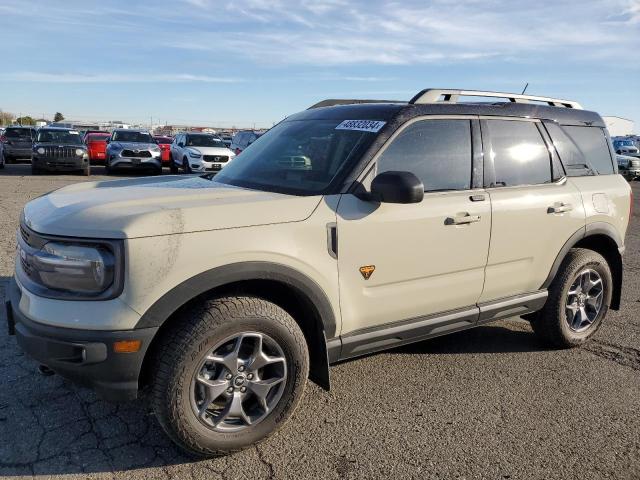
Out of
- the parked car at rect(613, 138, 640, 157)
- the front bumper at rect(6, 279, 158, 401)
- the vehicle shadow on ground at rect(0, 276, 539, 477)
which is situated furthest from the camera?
the parked car at rect(613, 138, 640, 157)

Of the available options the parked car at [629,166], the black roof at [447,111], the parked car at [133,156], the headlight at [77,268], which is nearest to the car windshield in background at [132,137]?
the parked car at [133,156]

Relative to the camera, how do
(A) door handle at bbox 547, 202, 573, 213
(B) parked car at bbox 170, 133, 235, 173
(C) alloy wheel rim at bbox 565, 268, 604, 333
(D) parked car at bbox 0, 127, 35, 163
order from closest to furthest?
(A) door handle at bbox 547, 202, 573, 213, (C) alloy wheel rim at bbox 565, 268, 604, 333, (B) parked car at bbox 170, 133, 235, 173, (D) parked car at bbox 0, 127, 35, 163

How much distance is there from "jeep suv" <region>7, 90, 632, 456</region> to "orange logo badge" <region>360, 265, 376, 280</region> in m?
0.02

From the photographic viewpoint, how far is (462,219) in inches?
137

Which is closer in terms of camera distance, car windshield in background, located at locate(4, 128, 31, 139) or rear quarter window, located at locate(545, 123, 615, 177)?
rear quarter window, located at locate(545, 123, 615, 177)

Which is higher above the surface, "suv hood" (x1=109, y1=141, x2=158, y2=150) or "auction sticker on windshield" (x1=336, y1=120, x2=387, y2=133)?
"auction sticker on windshield" (x1=336, y1=120, x2=387, y2=133)

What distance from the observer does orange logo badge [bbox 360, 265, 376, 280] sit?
122 inches

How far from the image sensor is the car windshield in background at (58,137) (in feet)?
60.9

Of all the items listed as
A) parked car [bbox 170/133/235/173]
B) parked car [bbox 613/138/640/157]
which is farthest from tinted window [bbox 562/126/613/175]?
parked car [bbox 613/138/640/157]

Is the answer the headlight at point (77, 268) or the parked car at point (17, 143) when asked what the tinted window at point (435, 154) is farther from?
the parked car at point (17, 143)

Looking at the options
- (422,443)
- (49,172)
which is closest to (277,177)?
(422,443)

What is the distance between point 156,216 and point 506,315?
2643 mm

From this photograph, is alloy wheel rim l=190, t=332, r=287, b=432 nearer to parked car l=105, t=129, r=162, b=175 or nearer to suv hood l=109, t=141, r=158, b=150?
parked car l=105, t=129, r=162, b=175

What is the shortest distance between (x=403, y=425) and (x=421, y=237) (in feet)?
3.69
